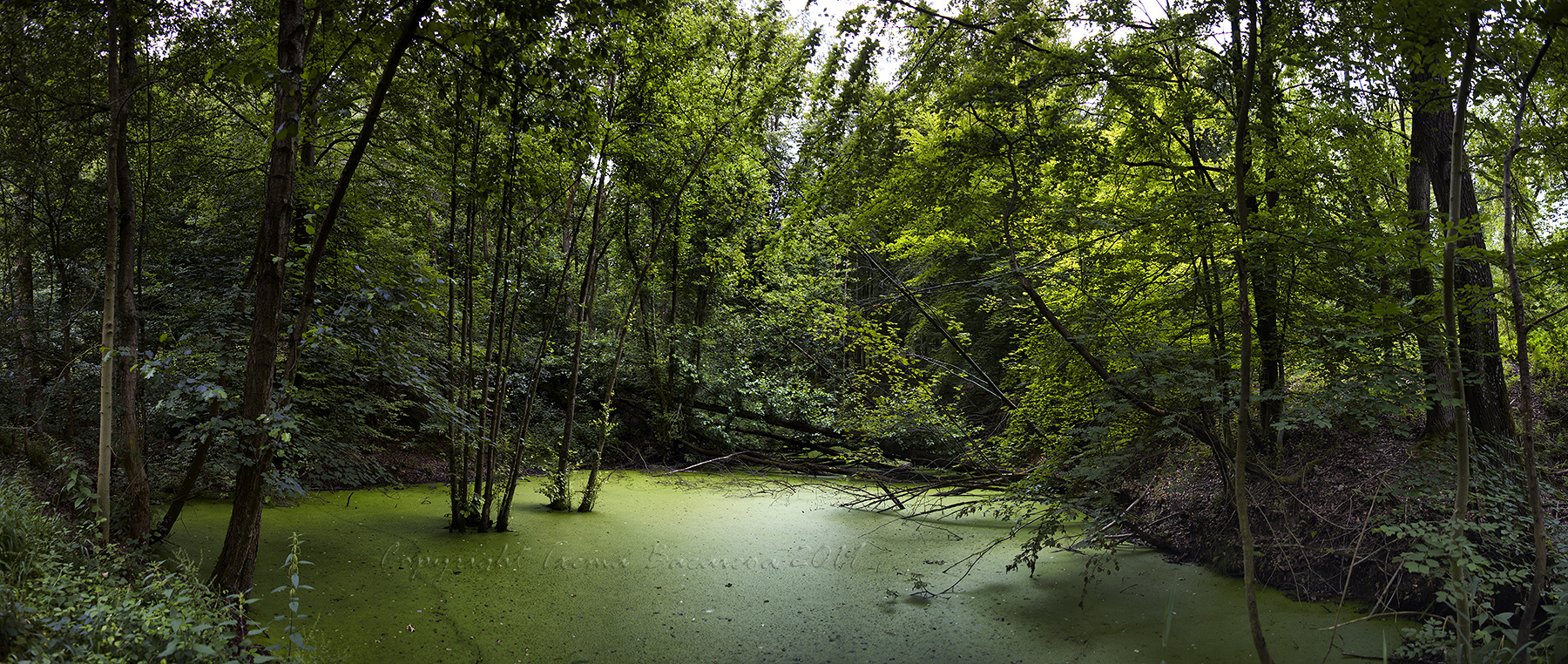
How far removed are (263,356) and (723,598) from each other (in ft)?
8.15

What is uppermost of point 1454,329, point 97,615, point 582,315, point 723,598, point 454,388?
point 582,315

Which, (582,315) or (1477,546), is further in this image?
(582,315)

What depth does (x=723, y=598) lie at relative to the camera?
3799mm

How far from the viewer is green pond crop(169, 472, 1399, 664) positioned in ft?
10.1

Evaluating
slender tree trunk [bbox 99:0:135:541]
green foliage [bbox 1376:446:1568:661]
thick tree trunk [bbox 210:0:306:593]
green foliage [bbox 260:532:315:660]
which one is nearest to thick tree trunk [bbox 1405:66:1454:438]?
green foliage [bbox 1376:446:1568:661]

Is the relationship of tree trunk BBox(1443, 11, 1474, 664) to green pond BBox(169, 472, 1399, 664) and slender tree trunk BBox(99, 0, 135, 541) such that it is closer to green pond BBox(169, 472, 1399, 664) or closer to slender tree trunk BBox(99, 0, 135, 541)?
green pond BBox(169, 472, 1399, 664)

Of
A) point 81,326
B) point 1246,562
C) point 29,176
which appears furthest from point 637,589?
point 81,326

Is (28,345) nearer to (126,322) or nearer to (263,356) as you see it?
(126,322)

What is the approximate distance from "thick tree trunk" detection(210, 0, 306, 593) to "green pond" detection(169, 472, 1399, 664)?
1.92ft

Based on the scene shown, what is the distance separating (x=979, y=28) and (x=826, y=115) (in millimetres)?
985

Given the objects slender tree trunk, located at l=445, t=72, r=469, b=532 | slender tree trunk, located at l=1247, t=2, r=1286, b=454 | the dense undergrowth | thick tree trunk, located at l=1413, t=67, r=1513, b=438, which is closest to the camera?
the dense undergrowth

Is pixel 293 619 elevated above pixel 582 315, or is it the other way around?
pixel 582 315

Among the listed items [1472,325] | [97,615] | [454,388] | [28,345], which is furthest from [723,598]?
[28,345]

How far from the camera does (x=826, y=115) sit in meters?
4.16
